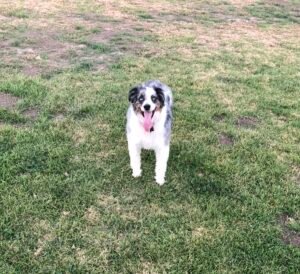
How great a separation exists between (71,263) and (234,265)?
1339mm

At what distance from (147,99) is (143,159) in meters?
1.11

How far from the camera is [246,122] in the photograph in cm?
641

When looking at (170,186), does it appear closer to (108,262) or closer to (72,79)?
(108,262)

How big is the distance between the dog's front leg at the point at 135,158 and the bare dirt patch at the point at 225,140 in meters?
1.35

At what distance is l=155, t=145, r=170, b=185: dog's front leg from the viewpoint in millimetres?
4746

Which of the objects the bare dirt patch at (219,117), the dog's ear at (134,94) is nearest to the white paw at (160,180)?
the dog's ear at (134,94)

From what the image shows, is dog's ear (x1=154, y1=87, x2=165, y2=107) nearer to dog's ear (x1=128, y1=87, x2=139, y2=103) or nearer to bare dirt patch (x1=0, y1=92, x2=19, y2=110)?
dog's ear (x1=128, y1=87, x2=139, y2=103)

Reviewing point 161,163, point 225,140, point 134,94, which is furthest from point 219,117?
point 134,94

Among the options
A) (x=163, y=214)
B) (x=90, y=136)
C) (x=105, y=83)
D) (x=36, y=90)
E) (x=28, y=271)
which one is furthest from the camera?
(x=105, y=83)

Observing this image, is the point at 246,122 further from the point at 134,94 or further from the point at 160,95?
the point at 134,94

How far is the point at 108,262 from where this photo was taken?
3.78 m

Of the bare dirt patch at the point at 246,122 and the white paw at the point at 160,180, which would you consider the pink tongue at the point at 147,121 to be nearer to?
the white paw at the point at 160,180

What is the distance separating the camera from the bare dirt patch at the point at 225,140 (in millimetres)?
5757

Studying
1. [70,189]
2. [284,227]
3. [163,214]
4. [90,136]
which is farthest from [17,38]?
[284,227]
